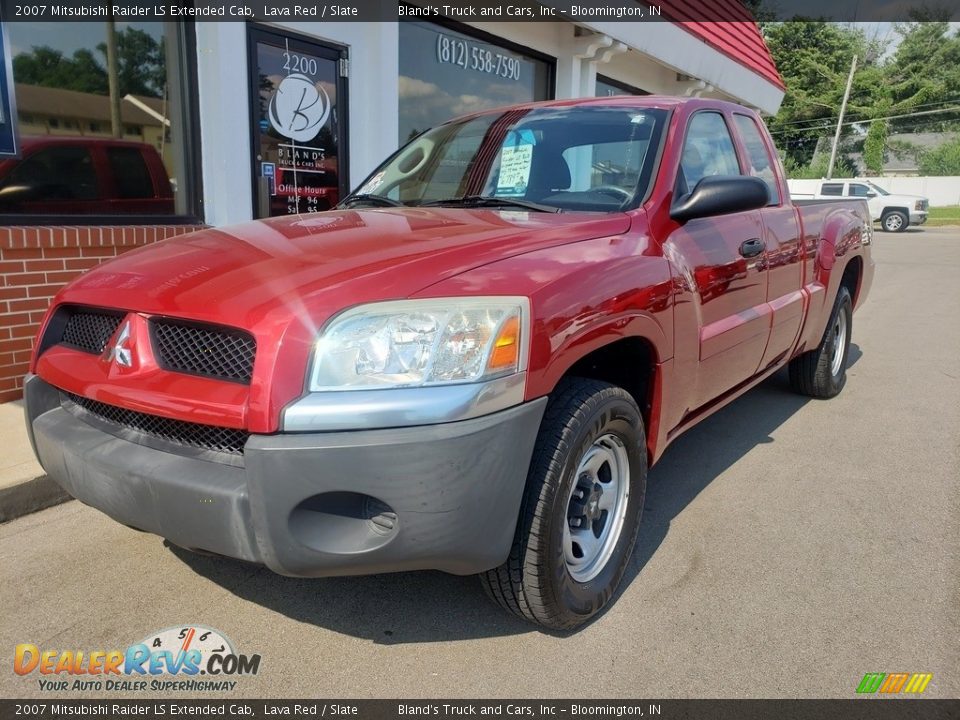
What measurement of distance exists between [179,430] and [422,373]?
754 mm

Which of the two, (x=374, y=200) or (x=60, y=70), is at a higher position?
(x=60, y=70)

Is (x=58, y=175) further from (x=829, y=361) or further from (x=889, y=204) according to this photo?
(x=889, y=204)

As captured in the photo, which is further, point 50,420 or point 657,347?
point 657,347

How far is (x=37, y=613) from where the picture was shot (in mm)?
2584

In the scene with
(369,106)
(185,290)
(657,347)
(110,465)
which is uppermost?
(369,106)

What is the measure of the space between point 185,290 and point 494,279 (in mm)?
908

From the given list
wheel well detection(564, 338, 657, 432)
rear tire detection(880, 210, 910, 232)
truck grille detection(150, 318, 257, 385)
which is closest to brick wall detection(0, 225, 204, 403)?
truck grille detection(150, 318, 257, 385)

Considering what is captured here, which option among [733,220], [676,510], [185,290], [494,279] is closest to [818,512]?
[676,510]

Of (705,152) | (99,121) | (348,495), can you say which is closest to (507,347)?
(348,495)

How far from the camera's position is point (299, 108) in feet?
20.7

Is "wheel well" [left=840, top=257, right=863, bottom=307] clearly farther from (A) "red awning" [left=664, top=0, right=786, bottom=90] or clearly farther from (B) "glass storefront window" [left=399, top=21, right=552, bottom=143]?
(A) "red awning" [left=664, top=0, right=786, bottom=90]

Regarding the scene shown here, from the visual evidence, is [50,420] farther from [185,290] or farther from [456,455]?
[456,455]

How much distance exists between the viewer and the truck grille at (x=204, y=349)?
80.0 inches

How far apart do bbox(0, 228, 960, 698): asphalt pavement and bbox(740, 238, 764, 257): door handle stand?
115 centimetres
